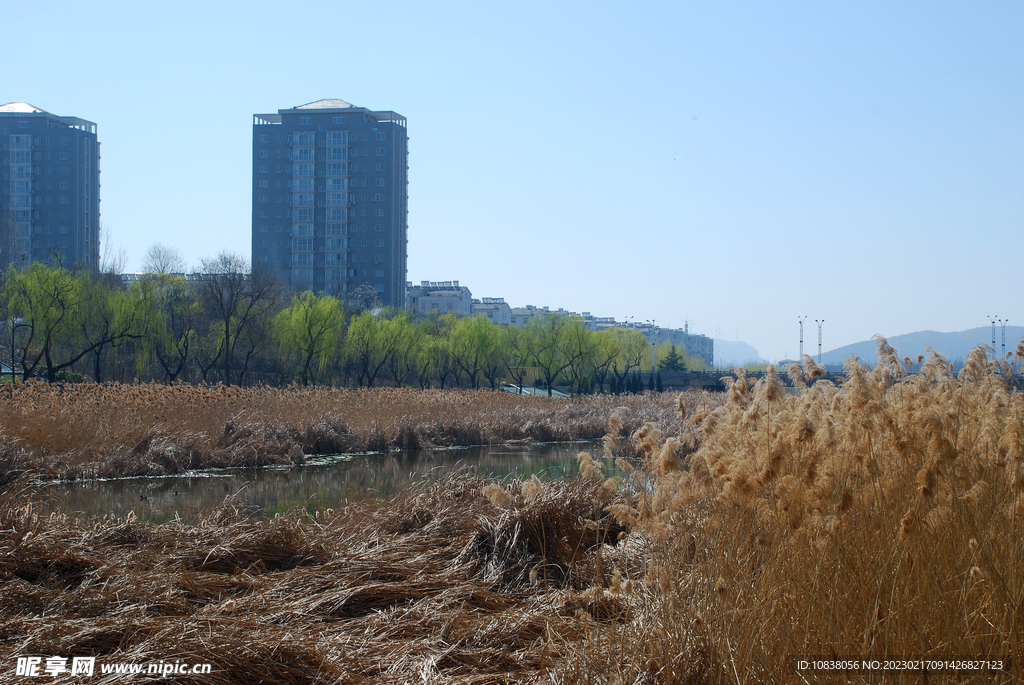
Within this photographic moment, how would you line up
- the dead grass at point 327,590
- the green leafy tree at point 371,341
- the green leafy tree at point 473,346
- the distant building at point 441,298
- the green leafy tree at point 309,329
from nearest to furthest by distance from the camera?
the dead grass at point 327,590 < the green leafy tree at point 309,329 < the green leafy tree at point 371,341 < the green leafy tree at point 473,346 < the distant building at point 441,298

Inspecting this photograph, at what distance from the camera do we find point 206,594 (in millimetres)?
4684

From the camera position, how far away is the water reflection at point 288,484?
994 centimetres

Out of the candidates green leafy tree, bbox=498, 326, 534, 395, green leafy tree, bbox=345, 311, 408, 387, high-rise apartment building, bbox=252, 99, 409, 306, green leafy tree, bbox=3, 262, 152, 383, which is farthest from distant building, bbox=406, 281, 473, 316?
green leafy tree, bbox=3, 262, 152, 383

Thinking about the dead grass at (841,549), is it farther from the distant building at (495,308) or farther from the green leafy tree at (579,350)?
the distant building at (495,308)

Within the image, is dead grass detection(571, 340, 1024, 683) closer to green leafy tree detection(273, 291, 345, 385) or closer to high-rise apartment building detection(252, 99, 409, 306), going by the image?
green leafy tree detection(273, 291, 345, 385)

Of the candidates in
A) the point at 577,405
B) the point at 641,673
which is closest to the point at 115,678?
the point at 641,673

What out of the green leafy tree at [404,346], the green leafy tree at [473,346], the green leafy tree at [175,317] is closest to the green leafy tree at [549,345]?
the green leafy tree at [473,346]

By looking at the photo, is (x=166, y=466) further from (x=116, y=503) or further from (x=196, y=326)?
→ (x=196, y=326)

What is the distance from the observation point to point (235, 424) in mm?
16000

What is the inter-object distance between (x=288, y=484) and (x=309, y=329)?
100 feet

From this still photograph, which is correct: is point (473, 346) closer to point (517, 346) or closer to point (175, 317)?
point (517, 346)

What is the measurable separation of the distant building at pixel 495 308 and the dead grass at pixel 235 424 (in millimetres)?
99831

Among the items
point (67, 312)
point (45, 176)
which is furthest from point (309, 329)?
point (45, 176)

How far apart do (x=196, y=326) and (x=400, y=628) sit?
138 ft
